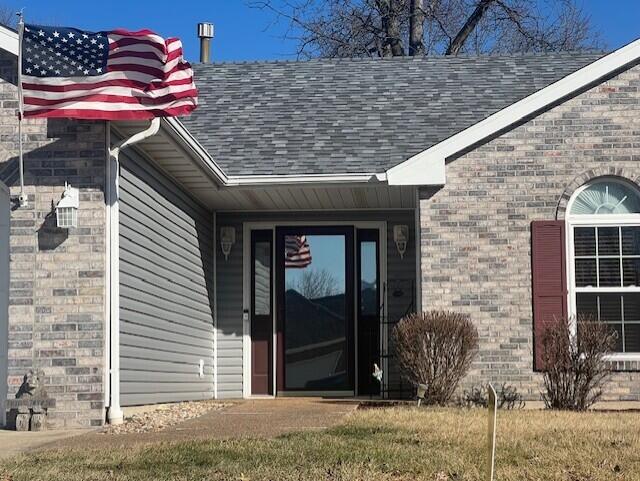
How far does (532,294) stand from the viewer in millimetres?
10977

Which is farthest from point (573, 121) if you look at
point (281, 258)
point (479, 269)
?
point (281, 258)

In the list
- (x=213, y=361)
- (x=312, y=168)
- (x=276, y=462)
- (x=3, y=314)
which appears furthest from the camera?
(x=213, y=361)

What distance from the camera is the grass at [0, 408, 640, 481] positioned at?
589 cm

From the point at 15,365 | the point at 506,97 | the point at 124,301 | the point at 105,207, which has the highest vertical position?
the point at 506,97

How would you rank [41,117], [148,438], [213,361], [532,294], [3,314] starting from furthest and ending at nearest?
[213,361]
[532,294]
[3,314]
[41,117]
[148,438]

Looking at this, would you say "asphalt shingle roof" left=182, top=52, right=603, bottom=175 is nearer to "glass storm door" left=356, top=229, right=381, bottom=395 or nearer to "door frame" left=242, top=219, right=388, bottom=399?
"door frame" left=242, top=219, right=388, bottom=399

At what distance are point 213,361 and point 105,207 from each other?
4864mm

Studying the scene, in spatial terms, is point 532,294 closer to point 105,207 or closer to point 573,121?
point 573,121

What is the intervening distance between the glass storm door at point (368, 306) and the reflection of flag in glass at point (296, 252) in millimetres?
736

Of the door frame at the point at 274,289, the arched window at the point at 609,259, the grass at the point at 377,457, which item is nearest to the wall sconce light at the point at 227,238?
the door frame at the point at 274,289

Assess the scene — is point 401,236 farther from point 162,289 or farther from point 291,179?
point 162,289

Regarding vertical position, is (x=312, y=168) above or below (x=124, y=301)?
above

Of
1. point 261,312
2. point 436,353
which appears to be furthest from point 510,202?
point 261,312

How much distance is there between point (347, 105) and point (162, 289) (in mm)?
4574
